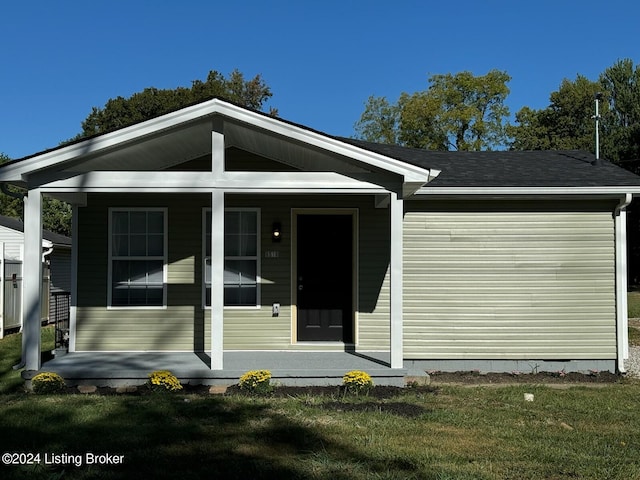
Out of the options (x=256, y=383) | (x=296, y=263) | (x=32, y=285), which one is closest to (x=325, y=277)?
(x=296, y=263)

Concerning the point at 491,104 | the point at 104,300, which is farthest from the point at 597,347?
the point at 491,104

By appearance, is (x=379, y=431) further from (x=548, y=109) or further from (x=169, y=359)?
(x=548, y=109)

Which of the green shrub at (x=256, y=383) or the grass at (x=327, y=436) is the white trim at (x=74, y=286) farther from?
the green shrub at (x=256, y=383)

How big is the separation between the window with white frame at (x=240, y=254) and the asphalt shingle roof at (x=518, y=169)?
2.03 metres

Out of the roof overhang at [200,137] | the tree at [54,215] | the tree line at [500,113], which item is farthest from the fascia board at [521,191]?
the tree line at [500,113]

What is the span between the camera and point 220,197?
732 cm

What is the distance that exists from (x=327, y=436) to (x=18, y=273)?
12084 mm

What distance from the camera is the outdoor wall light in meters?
8.98

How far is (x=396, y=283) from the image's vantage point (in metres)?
7.46

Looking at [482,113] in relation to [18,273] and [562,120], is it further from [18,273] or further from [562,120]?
[18,273]

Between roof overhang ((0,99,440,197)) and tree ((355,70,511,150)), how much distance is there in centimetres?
3160

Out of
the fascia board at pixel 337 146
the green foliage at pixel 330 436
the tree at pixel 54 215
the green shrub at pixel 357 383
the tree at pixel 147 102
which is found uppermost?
the tree at pixel 147 102

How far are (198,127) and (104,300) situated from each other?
10.4ft

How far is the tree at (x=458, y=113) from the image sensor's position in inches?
1507
